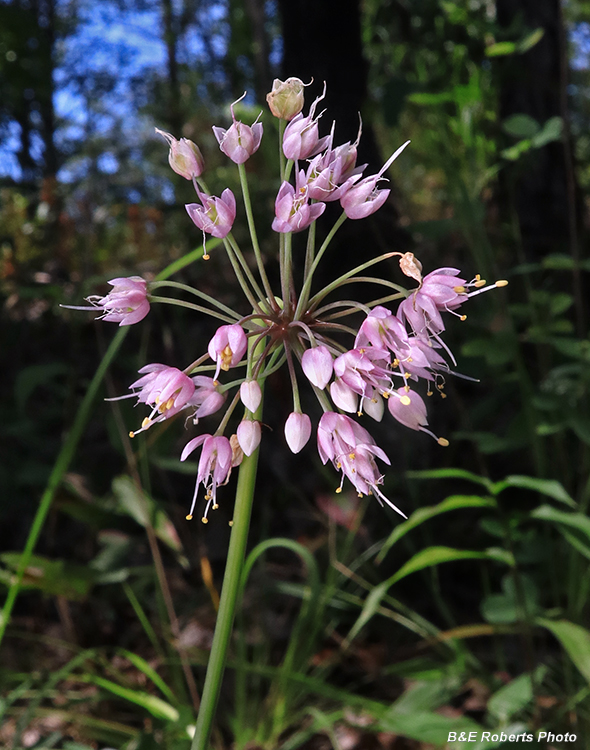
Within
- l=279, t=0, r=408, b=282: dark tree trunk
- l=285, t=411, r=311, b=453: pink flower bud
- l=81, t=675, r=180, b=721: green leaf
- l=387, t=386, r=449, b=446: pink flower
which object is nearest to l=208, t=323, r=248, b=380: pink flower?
l=285, t=411, r=311, b=453: pink flower bud

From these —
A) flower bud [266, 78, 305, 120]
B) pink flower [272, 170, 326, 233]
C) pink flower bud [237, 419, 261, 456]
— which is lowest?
pink flower bud [237, 419, 261, 456]

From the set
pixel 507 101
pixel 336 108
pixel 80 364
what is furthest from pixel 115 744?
pixel 507 101

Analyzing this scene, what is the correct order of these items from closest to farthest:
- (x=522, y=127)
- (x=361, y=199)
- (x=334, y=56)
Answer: (x=361, y=199), (x=522, y=127), (x=334, y=56)

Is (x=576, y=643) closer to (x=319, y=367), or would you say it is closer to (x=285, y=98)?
(x=319, y=367)

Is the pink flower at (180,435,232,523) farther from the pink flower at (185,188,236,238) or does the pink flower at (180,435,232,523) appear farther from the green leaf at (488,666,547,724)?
the green leaf at (488,666,547,724)

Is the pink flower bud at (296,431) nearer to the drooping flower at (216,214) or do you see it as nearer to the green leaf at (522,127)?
the drooping flower at (216,214)

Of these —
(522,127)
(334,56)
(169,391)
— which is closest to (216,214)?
(169,391)

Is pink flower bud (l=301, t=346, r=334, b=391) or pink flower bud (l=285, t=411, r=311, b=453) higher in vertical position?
pink flower bud (l=301, t=346, r=334, b=391)

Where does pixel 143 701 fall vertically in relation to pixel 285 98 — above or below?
below
